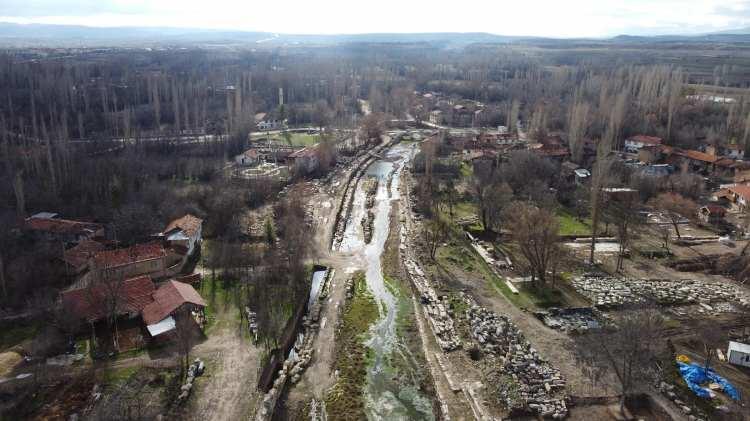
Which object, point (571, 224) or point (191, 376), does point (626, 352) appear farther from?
point (571, 224)

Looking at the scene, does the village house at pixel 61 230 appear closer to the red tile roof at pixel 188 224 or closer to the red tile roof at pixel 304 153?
the red tile roof at pixel 188 224

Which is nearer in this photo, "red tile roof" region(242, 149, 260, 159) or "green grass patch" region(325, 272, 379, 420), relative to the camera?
"green grass patch" region(325, 272, 379, 420)

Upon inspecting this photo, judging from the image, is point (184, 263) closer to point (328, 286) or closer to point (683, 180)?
point (328, 286)

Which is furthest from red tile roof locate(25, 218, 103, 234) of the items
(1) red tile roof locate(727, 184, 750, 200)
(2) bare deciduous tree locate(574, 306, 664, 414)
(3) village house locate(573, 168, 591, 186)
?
(1) red tile roof locate(727, 184, 750, 200)

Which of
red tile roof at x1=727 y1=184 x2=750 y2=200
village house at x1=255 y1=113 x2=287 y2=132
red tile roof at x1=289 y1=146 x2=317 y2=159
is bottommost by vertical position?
red tile roof at x1=727 y1=184 x2=750 y2=200

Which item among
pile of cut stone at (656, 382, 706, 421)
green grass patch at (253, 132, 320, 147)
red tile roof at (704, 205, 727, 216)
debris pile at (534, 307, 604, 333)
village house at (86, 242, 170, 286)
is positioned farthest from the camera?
green grass patch at (253, 132, 320, 147)

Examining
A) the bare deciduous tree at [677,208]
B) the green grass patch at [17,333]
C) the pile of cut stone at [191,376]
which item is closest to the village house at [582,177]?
the bare deciduous tree at [677,208]

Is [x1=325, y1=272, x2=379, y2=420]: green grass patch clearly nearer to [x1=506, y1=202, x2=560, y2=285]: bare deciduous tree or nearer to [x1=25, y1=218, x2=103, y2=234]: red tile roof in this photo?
[x1=506, y1=202, x2=560, y2=285]: bare deciduous tree
